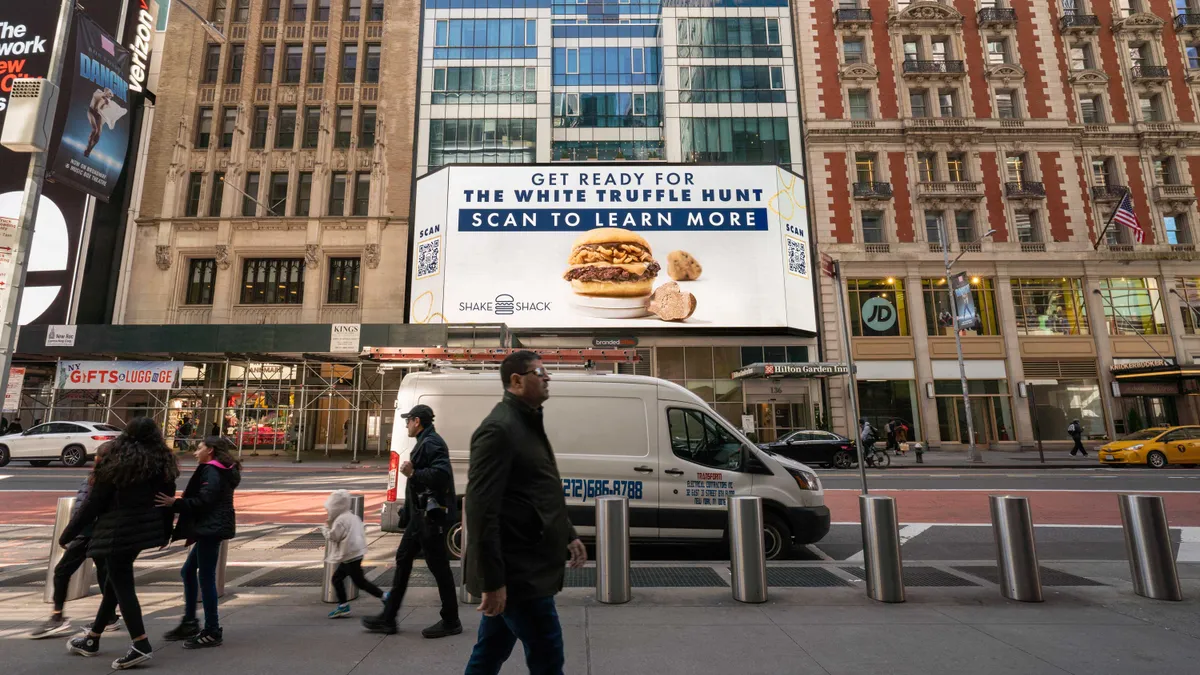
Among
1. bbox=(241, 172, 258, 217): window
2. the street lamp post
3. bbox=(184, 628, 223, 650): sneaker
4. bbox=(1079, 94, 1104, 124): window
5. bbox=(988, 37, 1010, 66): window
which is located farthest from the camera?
bbox=(988, 37, 1010, 66): window

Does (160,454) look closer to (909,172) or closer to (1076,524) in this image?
(1076,524)

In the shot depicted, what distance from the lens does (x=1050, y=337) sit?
29562 mm

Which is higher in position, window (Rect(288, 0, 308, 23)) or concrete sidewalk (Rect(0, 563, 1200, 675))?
window (Rect(288, 0, 308, 23))

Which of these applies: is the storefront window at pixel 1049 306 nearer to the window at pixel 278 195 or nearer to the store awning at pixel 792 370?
the store awning at pixel 792 370

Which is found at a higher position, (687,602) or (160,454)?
(160,454)

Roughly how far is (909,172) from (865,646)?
109ft

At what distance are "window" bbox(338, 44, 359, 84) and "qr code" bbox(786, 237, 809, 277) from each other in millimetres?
26026

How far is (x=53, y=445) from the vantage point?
18703 millimetres

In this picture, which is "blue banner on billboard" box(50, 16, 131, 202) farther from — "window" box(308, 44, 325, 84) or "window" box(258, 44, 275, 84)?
"window" box(258, 44, 275, 84)

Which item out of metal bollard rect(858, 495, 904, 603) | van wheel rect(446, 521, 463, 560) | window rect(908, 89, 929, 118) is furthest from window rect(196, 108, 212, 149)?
window rect(908, 89, 929, 118)

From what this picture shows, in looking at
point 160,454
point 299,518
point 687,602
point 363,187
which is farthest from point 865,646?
point 363,187

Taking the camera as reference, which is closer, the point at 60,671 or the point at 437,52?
the point at 60,671

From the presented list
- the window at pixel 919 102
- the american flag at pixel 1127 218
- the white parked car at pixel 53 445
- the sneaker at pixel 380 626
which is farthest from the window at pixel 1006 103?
the white parked car at pixel 53 445

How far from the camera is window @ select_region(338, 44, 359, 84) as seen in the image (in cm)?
3216
